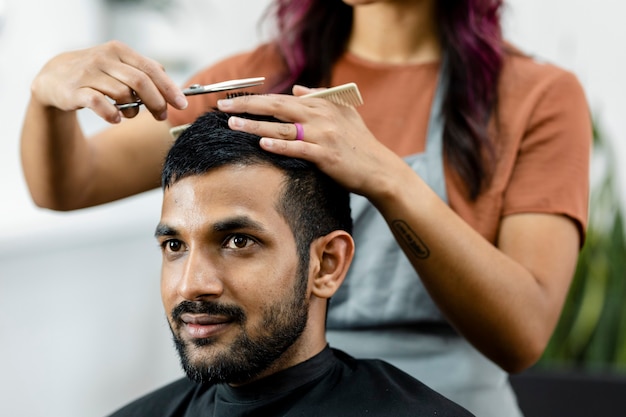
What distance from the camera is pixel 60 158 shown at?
1.38 meters

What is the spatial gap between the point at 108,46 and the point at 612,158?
1831 millimetres

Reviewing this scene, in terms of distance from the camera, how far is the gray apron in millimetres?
1381

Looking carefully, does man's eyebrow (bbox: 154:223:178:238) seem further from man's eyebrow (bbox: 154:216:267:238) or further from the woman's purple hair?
the woman's purple hair

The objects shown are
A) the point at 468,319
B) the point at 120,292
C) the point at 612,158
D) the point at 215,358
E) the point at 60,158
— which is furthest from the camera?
the point at 120,292

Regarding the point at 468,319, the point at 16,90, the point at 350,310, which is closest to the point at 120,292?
the point at 16,90

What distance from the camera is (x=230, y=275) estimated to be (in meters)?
1.12

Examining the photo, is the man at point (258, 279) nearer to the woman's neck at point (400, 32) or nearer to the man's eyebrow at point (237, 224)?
the man's eyebrow at point (237, 224)

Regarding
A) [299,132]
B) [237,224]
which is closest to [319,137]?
[299,132]

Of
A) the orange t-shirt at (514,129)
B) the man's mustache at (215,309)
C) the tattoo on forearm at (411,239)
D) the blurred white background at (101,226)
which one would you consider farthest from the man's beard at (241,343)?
the blurred white background at (101,226)

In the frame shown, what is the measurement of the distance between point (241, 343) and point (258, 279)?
8cm

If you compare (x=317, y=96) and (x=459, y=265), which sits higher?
(x=317, y=96)

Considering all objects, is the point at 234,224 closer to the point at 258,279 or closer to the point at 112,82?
the point at 258,279

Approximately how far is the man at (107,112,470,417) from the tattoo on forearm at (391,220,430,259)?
80 millimetres

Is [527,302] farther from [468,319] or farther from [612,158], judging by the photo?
[612,158]
